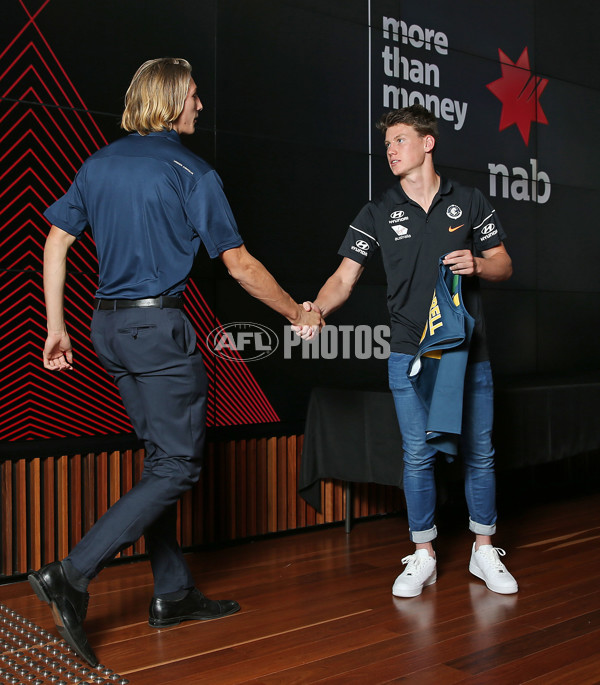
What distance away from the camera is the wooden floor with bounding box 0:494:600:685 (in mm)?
2322

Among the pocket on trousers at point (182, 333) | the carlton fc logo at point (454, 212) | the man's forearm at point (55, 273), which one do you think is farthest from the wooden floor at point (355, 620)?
the carlton fc logo at point (454, 212)

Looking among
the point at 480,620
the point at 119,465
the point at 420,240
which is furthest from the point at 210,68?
the point at 480,620

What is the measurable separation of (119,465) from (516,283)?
9.08 ft

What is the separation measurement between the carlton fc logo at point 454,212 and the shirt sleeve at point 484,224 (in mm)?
67

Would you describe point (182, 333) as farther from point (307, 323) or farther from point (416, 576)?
point (416, 576)

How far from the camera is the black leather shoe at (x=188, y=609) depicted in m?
2.68

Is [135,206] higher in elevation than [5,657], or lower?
higher

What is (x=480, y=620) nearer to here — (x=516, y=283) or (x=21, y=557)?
(x=21, y=557)

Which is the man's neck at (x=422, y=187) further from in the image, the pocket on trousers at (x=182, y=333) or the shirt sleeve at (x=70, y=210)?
the shirt sleeve at (x=70, y=210)

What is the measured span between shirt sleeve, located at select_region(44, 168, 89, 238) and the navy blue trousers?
0.29 meters

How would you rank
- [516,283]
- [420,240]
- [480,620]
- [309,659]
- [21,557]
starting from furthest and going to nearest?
[516,283] < [21,557] < [420,240] < [480,620] < [309,659]

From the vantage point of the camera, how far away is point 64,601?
7.50 ft

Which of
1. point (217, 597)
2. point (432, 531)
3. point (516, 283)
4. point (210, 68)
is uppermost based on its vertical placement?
point (210, 68)

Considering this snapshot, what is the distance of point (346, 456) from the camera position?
386 centimetres
